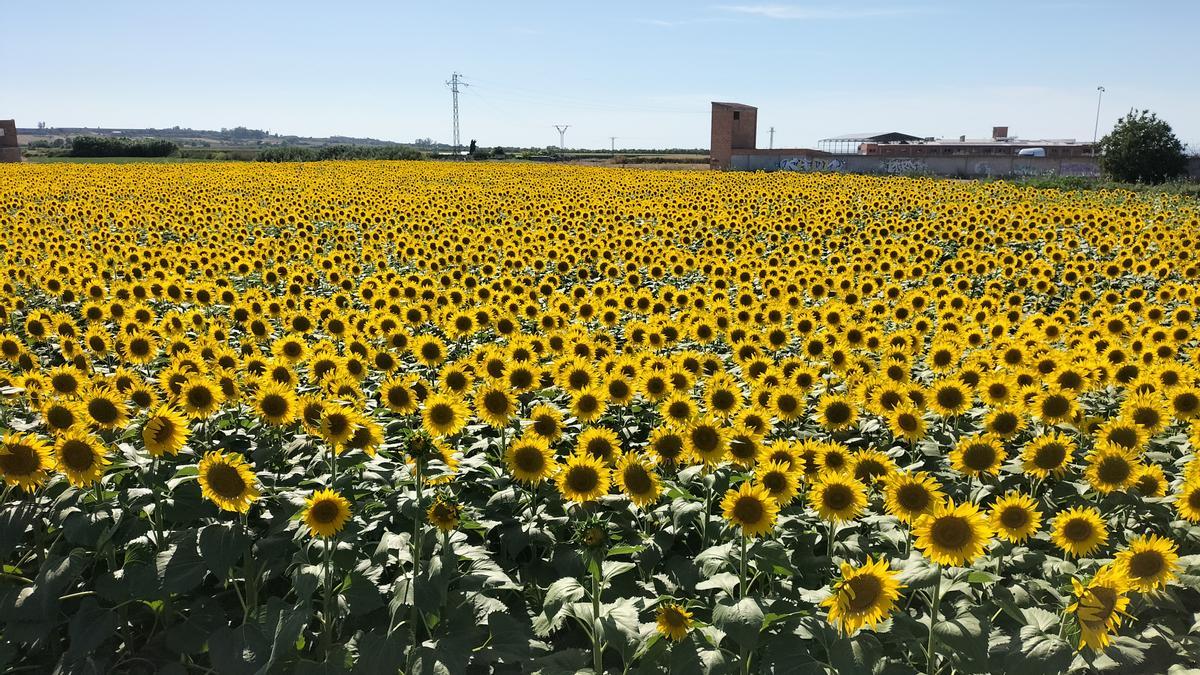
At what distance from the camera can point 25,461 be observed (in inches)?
155

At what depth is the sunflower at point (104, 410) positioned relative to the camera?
173 inches

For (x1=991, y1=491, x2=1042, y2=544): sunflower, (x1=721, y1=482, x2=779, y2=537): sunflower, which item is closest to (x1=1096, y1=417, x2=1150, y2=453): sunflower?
(x1=991, y1=491, x2=1042, y2=544): sunflower

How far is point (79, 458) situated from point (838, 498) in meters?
3.91

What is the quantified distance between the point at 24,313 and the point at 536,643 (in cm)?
950

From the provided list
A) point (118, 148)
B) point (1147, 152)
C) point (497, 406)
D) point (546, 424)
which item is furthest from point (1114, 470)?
point (118, 148)

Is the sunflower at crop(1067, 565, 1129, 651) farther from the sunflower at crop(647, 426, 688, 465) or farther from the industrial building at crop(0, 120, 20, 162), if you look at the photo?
the industrial building at crop(0, 120, 20, 162)

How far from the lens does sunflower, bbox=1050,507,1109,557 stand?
3.73 m

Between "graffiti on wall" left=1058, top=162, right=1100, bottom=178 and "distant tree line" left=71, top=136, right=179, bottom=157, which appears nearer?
"graffiti on wall" left=1058, top=162, right=1100, bottom=178

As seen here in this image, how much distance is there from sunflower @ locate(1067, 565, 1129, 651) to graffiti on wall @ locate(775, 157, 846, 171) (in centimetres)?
6485

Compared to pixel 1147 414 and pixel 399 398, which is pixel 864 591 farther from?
pixel 1147 414

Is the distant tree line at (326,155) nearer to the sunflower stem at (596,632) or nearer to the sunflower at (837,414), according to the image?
the sunflower at (837,414)

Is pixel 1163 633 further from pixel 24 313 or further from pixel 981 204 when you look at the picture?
pixel 981 204

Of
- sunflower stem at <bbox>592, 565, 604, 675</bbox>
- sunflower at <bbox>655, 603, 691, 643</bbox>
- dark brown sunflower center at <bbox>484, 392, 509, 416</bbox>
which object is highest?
dark brown sunflower center at <bbox>484, 392, 509, 416</bbox>

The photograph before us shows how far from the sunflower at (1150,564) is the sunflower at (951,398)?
6.45 ft
